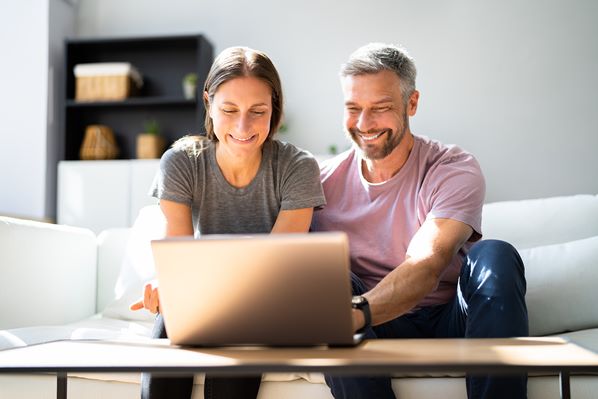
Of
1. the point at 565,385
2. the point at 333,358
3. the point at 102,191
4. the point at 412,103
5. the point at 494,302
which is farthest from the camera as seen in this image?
the point at 102,191

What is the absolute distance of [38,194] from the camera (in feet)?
12.8

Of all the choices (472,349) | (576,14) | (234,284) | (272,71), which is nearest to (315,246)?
(234,284)

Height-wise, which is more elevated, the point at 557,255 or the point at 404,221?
the point at 404,221

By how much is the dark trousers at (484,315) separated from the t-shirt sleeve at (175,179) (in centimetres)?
57

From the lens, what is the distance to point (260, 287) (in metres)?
0.99

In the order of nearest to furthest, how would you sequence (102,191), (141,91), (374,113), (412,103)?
(374,113)
(412,103)
(102,191)
(141,91)

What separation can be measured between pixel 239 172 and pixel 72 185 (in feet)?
7.30

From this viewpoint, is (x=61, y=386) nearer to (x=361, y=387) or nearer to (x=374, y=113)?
(x=361, y=387)

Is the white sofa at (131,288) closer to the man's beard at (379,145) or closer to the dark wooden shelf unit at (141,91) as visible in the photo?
the man's beard at (379,145)

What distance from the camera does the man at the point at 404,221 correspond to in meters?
1.44

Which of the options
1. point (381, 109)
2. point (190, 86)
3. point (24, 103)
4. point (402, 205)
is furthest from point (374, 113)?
point (24, 103)

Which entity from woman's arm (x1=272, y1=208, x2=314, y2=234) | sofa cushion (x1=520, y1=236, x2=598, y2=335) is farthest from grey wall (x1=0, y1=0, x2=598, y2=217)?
woman's arm (x1=272, y1=208, x2=314, y2=234)

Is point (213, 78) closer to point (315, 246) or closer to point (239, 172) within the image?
point (239, 172)

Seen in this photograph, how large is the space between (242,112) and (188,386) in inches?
25.0
